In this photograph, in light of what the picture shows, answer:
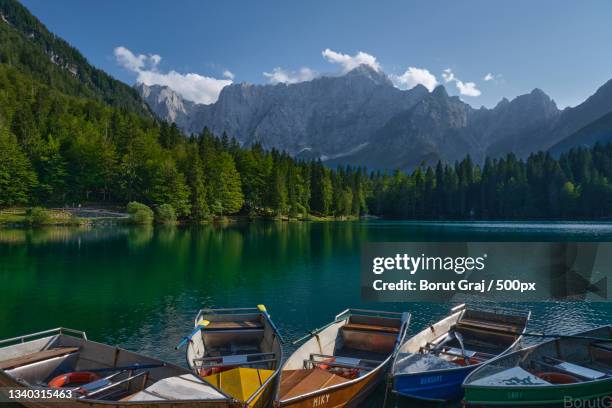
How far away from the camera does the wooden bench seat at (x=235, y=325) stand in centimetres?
1838

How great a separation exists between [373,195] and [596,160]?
91.2 metres

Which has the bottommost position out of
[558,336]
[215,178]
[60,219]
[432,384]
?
[432,384]

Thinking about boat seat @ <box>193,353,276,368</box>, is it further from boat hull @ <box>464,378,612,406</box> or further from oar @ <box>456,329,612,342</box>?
oar @ <box>456,329,612,342</box>

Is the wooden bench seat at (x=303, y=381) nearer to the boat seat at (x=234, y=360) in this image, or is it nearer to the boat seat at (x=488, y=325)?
the boat seat at (x=234, y=360)

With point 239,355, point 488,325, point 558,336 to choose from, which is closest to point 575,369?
point 558,336

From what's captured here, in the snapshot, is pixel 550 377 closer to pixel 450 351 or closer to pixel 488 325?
pixel 450 351

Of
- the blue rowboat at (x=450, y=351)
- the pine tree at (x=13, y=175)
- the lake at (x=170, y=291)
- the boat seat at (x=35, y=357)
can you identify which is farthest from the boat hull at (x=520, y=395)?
the pine tree at (x=13, y=175)

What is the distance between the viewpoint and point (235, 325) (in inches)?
739

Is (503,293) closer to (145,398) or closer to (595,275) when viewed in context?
(595,275)

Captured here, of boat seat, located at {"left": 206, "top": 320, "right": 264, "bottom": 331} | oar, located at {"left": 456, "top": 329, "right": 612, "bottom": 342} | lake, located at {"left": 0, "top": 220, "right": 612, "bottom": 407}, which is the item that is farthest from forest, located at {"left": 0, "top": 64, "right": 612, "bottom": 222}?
oar, located at {"left": 456, "top": 329, "right": 612, "bottom": 342}

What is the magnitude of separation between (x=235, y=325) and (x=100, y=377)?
21.0 ft

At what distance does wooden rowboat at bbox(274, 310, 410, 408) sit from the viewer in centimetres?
1186

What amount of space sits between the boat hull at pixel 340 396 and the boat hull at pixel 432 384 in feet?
3.24

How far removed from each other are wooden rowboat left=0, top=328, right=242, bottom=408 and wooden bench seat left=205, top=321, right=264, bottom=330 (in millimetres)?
5098
